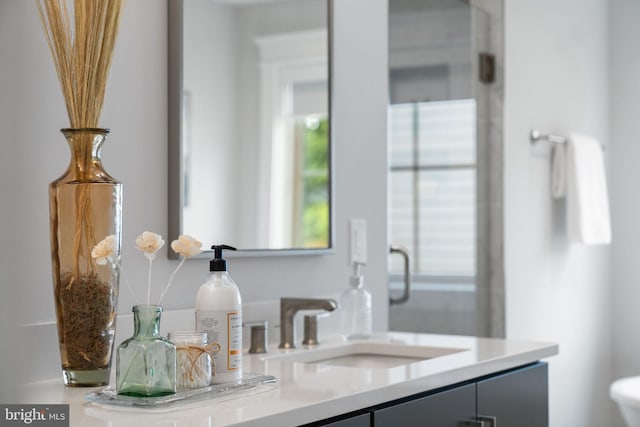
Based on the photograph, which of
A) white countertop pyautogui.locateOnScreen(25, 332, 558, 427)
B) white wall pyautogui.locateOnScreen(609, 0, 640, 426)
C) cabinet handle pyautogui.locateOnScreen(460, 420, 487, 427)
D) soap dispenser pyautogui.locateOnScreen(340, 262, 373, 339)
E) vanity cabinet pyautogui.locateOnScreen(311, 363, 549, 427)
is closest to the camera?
white countertop pyautogui.locateOnScreen(25, 332, 558, 427)

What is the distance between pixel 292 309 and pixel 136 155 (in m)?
0.50

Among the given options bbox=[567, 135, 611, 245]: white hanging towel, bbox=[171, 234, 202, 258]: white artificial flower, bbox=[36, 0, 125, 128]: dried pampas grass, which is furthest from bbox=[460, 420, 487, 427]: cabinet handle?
bbox=[567, 135, 611, 245]: white hanging towel

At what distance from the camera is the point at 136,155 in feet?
5.71

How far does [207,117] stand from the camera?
191cm

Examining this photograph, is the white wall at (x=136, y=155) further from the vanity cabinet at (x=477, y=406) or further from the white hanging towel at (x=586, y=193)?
the white hanging towel at (x=586, y=193)

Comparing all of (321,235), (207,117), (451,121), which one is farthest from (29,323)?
(451,121)

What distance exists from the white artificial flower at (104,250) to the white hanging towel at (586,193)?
8.44ft

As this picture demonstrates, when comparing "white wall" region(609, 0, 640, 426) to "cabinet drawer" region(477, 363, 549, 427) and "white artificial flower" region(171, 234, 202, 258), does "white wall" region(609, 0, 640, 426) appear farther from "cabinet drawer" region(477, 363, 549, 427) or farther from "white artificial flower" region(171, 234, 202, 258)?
"white artificial flower" region(171, 234, 202, 258)

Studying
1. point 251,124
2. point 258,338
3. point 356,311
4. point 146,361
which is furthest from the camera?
point 356,311

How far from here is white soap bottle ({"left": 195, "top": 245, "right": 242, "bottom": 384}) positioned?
1444 mm

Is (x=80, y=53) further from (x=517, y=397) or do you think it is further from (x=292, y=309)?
(x=517, y=397)

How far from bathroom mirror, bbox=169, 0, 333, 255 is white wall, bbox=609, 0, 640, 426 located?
7.92 ft

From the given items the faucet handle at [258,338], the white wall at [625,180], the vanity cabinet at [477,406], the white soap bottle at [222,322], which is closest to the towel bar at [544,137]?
the white wall at [625,180]

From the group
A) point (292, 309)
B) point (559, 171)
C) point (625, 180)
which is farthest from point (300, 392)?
point (625, 180)
